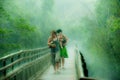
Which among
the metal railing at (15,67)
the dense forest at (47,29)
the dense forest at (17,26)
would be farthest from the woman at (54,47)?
the dense forest at (47,29)

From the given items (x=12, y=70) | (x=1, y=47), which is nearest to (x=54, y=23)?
(x=1, y=47)

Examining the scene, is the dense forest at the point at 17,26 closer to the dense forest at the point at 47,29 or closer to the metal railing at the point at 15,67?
the dense forest at the point at 47,29

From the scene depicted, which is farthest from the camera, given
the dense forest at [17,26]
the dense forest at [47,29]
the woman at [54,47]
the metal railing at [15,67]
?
the dense forest at [47,29]

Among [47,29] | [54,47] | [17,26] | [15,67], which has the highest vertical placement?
[47,29]

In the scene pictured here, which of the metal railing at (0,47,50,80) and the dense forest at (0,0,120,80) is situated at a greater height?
the dense forest at (0,0,120,80)

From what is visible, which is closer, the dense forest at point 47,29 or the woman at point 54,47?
the woman at point 54,47

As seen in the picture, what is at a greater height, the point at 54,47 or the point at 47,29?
the point at 47,29

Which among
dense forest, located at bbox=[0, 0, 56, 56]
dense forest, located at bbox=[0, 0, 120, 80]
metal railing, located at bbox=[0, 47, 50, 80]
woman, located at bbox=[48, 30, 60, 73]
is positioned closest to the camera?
metal railing, located at bbox=[0, 47, 50, 80]

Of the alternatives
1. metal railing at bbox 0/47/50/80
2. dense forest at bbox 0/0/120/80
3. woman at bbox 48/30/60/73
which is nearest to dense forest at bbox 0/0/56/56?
dense forest at bbox 0/0/120/80

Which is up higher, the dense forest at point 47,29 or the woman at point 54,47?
the dense forest at point 47,29

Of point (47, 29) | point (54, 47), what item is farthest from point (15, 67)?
point (47, 29)

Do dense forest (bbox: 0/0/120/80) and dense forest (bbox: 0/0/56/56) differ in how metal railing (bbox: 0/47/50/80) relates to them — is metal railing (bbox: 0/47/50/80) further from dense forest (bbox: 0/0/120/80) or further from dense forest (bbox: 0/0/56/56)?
dense forest (bbox: 0/0/120/80)

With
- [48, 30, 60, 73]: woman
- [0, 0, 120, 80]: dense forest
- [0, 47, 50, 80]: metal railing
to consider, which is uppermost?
[0, 0, 120, 80]: dense forest

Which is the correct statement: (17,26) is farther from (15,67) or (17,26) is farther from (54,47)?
(15,67)
